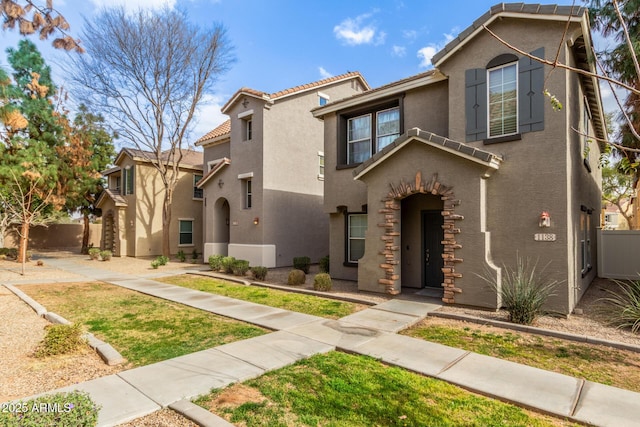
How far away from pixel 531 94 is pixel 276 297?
877cm

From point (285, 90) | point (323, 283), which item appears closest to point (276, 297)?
point (323, 283)

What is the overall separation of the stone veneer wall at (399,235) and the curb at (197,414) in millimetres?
6876

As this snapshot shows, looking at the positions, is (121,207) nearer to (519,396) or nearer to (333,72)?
(333,72)

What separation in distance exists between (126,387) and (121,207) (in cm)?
2194

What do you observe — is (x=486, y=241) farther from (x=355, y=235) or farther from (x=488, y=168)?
(x=355, y=235)

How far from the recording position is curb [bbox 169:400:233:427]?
368 cm

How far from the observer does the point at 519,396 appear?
4.34 m

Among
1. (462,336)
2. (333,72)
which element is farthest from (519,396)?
(333,72)

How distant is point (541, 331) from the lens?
6875 mm

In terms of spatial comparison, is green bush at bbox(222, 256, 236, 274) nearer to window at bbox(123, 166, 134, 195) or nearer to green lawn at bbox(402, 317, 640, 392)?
green lawn at bbox(402, 317, 640, 392)

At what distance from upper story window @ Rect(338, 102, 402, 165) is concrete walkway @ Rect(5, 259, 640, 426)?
6.61 metres

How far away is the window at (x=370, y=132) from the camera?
39.5 feet

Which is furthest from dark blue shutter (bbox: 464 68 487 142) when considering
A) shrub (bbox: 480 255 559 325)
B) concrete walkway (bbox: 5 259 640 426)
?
concrete walkway (bbox: 5 259 640 426)

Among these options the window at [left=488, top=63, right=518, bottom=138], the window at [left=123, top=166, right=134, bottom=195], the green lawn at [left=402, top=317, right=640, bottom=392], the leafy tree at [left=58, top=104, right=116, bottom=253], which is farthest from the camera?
the window at [left=123, top=166, right=134, bottom=195]
